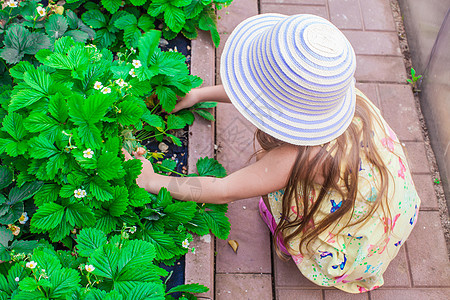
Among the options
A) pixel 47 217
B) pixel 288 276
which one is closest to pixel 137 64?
pixel 47 217

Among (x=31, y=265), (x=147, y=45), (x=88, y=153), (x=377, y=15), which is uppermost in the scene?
(x=147, y=45)

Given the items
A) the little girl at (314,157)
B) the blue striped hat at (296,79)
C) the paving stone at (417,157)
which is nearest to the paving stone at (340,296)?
the little girl at (314,157)

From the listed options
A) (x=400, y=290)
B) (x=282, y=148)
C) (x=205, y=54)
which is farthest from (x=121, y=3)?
(x=400, y=290)

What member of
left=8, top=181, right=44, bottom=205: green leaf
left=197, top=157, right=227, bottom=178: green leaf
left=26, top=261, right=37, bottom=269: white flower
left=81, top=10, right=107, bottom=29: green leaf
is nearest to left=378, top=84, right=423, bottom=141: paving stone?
left=197, top=157, right=227, bottom=178: green leaf

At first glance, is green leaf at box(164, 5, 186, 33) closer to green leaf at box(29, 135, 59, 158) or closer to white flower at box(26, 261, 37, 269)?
green leaf at box(29, 135, 59, 158)

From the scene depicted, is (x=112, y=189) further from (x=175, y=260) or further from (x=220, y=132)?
(x=220, y=132)

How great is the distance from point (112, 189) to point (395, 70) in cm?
221

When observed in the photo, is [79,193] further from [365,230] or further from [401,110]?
[401,110]

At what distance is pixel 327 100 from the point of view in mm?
1463

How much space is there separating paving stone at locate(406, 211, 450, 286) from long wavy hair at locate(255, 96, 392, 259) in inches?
27.1

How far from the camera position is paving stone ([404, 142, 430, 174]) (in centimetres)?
265

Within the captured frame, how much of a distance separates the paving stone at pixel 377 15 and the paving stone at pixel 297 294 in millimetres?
1885

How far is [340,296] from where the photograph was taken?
2.30m

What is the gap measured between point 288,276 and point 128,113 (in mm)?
1293
